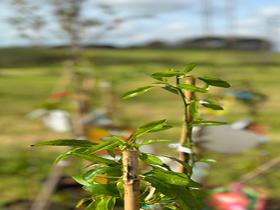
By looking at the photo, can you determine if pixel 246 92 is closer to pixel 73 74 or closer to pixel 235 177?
pixel 73 74

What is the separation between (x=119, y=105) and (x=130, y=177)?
5.78 m

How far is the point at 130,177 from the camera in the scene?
0.53m

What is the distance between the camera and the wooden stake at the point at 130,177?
20.7 inches

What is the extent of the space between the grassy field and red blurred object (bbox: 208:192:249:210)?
1.59 ft

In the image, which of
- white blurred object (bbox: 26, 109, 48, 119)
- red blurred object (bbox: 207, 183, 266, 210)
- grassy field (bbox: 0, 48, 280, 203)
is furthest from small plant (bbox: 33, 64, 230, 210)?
white blurred object (bbox: 26, 109, 48, 119)

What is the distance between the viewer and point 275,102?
877 cm

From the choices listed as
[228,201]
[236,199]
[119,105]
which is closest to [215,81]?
[228,201]

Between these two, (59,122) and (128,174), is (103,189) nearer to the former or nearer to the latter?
(128,174)

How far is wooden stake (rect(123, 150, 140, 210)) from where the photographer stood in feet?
1.73

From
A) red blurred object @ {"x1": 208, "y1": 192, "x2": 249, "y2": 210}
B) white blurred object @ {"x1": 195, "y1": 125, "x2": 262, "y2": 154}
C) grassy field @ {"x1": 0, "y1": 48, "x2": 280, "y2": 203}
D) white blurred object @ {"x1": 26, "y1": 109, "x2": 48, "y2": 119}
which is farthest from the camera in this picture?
white blurred object @ {"x1": 26, "y1": 109, "x2": 48, "y2": 119}

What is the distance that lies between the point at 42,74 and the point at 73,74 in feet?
34.1

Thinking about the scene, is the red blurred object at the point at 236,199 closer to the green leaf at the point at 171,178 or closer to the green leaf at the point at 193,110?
the green leaf at the point at 193,110

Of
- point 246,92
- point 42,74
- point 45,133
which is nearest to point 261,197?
point 246,92

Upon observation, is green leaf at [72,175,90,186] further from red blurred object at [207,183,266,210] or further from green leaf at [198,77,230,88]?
red blurred object at [207,183,266,210]
